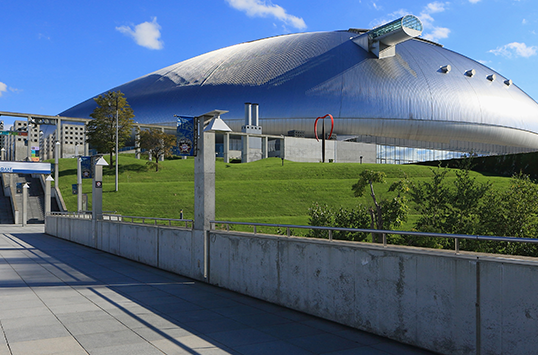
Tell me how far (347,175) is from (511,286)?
40000mm

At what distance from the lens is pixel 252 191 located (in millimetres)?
37906

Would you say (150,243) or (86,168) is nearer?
(150,243)

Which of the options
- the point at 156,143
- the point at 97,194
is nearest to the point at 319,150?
the point at 156,143

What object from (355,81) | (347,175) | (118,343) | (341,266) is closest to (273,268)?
(341,266)

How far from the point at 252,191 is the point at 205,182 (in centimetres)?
2547

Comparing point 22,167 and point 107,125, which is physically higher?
point 107,125

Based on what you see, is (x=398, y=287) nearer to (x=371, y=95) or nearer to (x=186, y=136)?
(x=186, y=136)

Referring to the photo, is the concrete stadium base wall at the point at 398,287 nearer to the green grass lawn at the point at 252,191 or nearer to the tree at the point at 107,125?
the green grass lawn at the point at 252,191

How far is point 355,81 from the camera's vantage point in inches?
3255

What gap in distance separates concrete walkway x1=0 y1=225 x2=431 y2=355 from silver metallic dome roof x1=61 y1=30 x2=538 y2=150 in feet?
225

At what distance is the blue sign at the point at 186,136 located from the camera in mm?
12539

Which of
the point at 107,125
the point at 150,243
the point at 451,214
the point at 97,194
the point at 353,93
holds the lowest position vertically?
the point at 150,243

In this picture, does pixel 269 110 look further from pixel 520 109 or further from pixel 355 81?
pixel 520 109

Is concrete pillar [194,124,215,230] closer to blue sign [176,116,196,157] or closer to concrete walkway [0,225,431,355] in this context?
blue sign [176,116,196,157]
